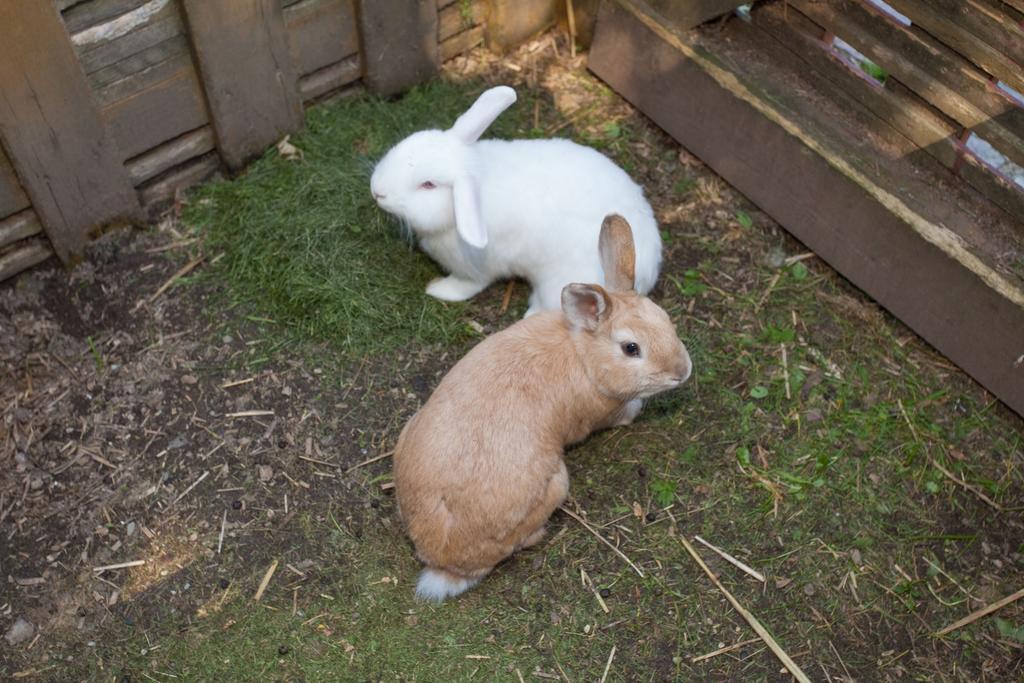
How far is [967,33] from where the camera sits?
361cm

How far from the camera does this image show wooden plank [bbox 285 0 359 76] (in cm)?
405

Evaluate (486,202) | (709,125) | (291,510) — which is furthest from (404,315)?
(709,125)

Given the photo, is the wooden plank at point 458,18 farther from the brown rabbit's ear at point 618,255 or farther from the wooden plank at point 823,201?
the brown rabbit's ear at point 618,255

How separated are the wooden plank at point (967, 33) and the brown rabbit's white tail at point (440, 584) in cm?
256

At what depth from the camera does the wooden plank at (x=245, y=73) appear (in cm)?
375

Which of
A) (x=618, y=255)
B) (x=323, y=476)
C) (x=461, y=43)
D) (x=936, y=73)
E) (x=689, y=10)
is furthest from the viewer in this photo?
(x=461, y=43)

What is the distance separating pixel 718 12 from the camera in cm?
433

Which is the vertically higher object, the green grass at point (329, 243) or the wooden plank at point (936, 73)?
the wooden plank at point (936, 73)

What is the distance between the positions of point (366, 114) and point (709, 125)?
1.53 meters

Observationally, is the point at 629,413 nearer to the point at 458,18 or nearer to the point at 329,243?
the point at 329,243

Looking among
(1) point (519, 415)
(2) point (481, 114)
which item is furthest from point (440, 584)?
(2) point (481, 114)

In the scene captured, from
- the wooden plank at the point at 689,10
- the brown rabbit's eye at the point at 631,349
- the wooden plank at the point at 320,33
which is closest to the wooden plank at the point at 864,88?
the wooden plank at the point at 689,10

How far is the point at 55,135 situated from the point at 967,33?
3.33m

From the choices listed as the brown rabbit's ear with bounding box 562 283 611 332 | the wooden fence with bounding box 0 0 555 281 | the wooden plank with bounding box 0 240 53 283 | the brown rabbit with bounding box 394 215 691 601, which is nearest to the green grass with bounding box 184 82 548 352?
the wooden fence with bounding box 0 0 555 281
